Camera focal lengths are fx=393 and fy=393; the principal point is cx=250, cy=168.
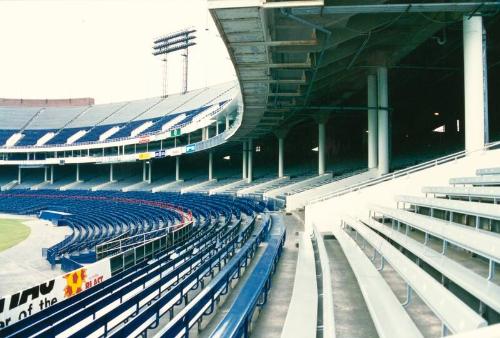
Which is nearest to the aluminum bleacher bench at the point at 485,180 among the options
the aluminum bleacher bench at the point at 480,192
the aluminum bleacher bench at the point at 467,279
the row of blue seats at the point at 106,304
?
the aluminum bleacher bench at the point at 480,192

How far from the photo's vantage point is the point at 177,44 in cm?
6231

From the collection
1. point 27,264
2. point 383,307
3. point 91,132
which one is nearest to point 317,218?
point 383,307

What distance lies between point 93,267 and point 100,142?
39.3 meters

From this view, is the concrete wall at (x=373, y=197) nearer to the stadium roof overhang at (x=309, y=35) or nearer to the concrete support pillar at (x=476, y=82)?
the concrete support pillar at (x=476, y=82)

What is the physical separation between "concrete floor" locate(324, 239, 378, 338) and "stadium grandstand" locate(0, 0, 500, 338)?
3 cm

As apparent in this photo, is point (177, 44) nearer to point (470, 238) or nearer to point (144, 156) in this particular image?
point (144, 156)

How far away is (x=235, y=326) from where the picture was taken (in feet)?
12.2

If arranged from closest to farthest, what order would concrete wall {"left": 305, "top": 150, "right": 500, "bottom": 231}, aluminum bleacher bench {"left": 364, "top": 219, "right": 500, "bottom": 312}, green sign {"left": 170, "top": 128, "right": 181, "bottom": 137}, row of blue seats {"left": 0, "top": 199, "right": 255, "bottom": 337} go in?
aluminum bleacher bench {"left": 364, "top": 219, "right": 500, "bottom": 312} < row of blue seats {"left": 0, "top": 199, "right": 255, "bottom": 337} < concrete wall {"left": 305, "top": 150, "right": 500, "bottom": 231} < green sign {"left": 170, "top": 128, "right": 181, "bottom": 137}

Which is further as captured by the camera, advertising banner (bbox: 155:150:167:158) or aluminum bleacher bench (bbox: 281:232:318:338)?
advertising banner (bbox: 155:150:167:158)

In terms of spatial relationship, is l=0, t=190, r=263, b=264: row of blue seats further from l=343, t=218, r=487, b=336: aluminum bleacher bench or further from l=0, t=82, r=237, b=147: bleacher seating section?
l=343, t=218, r=487, b=336: aluminum bleacher bench

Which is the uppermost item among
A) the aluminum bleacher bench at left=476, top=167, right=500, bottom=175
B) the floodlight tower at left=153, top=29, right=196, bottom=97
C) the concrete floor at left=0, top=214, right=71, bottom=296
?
the floodlight tower at left=153, top=29, right=196, bottom=97

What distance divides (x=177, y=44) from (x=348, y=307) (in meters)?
62.6

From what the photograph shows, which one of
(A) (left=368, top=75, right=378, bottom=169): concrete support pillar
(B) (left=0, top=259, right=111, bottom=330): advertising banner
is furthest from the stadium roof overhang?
(B) (left=0, top=259, right=111, bottom=330): advertising banner

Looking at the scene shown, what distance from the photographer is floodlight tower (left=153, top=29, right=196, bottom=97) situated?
59844 mm
